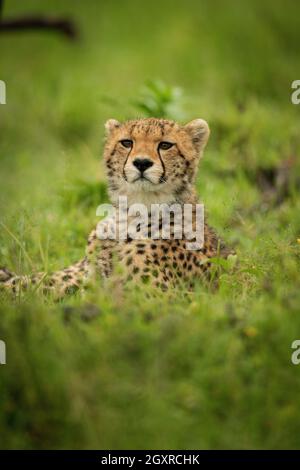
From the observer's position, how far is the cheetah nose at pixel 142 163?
439cm

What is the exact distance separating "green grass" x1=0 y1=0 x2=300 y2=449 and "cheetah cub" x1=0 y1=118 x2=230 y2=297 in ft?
0.51

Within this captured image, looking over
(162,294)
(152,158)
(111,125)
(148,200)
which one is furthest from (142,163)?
(162,294)

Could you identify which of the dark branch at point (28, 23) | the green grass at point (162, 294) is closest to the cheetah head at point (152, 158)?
the green grass at point (162, 294)

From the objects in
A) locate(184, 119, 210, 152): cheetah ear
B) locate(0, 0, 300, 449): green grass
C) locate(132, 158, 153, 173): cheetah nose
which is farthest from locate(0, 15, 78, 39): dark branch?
locate(132, 158, 153, 173): cheetah nose

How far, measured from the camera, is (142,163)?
14.4ft

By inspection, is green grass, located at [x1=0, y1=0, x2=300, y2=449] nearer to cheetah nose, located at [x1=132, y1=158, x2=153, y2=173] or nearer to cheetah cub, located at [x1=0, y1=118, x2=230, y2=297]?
cheetah cub, located at [x1=0, y1=118, x2=230, y2=297]

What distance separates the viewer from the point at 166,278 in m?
4.34

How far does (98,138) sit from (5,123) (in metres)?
1.10

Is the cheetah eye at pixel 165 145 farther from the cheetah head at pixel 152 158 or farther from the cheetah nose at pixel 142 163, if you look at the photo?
the cheetah nose at pixel 142 163

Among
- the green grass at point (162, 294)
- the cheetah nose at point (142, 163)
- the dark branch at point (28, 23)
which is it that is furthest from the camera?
the dark branch at point (28, 23)

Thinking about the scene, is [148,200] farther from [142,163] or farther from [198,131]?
[198,131]
